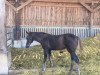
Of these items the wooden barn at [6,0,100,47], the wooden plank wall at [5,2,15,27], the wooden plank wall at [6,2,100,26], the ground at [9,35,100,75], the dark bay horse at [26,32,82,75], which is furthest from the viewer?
the wooden plank wall at [6,2,100,26]

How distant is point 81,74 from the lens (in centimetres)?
958

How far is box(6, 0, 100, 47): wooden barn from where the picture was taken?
1518 centimetres

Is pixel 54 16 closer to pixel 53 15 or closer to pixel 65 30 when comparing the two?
pixel 53 15

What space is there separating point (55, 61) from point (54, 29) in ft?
15.0

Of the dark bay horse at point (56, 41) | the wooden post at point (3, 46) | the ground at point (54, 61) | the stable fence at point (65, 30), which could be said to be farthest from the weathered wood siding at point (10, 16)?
the wooden post at point (3, 46)

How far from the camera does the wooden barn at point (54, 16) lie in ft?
49.8

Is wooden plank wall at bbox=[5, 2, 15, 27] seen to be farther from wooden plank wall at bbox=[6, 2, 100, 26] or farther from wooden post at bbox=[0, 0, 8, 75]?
wooden post at bbox=[0, 0, 8, 75]

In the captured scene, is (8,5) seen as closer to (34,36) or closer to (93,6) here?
(93,6)

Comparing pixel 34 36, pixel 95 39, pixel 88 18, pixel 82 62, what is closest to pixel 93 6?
pixel 88 18

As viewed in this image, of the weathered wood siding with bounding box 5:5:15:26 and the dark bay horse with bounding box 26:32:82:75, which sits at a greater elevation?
the weathered wood siding with bounding box 5:5:15:26

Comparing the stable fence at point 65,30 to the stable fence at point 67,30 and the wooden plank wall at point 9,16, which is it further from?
the wooden plank wall at point 9,16

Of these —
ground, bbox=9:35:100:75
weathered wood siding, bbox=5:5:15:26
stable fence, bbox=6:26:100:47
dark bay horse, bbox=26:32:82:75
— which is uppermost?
weathered wood siding, bbox=5:5:15:26

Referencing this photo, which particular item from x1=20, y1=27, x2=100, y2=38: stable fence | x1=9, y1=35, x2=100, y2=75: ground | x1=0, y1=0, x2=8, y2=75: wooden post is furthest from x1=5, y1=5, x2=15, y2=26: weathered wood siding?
x1=0, y1=0, x2=8, y2=75: wooden post

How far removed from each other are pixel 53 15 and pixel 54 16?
0.24 feet
